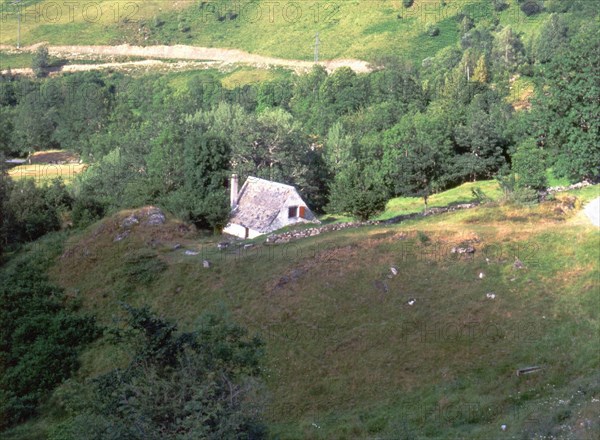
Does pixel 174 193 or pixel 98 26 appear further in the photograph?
pixel 98 26

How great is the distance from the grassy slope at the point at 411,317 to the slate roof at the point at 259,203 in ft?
25.0

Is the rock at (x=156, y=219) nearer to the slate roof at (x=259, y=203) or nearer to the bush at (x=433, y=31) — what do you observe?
the slate roof at (x=259, y=203)

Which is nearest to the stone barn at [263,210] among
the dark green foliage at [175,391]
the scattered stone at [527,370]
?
the scattered stone at [527,370]

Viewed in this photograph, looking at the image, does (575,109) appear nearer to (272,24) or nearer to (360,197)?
(360,197)

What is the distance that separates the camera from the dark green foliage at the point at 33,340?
27.1m

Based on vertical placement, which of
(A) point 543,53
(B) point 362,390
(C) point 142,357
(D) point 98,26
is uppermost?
(D) point 98,26

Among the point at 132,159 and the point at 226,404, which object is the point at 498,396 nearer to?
the point at 226,404

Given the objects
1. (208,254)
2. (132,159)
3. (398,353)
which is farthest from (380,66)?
(398,353)

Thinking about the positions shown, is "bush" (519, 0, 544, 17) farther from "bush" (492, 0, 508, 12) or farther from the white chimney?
the white chimney

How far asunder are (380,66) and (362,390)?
227 ft

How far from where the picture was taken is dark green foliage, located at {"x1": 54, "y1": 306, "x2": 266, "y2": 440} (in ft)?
47.0

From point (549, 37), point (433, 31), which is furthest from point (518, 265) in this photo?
point (433, 31)

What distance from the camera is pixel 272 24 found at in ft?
373

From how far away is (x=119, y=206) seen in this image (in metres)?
45.3
